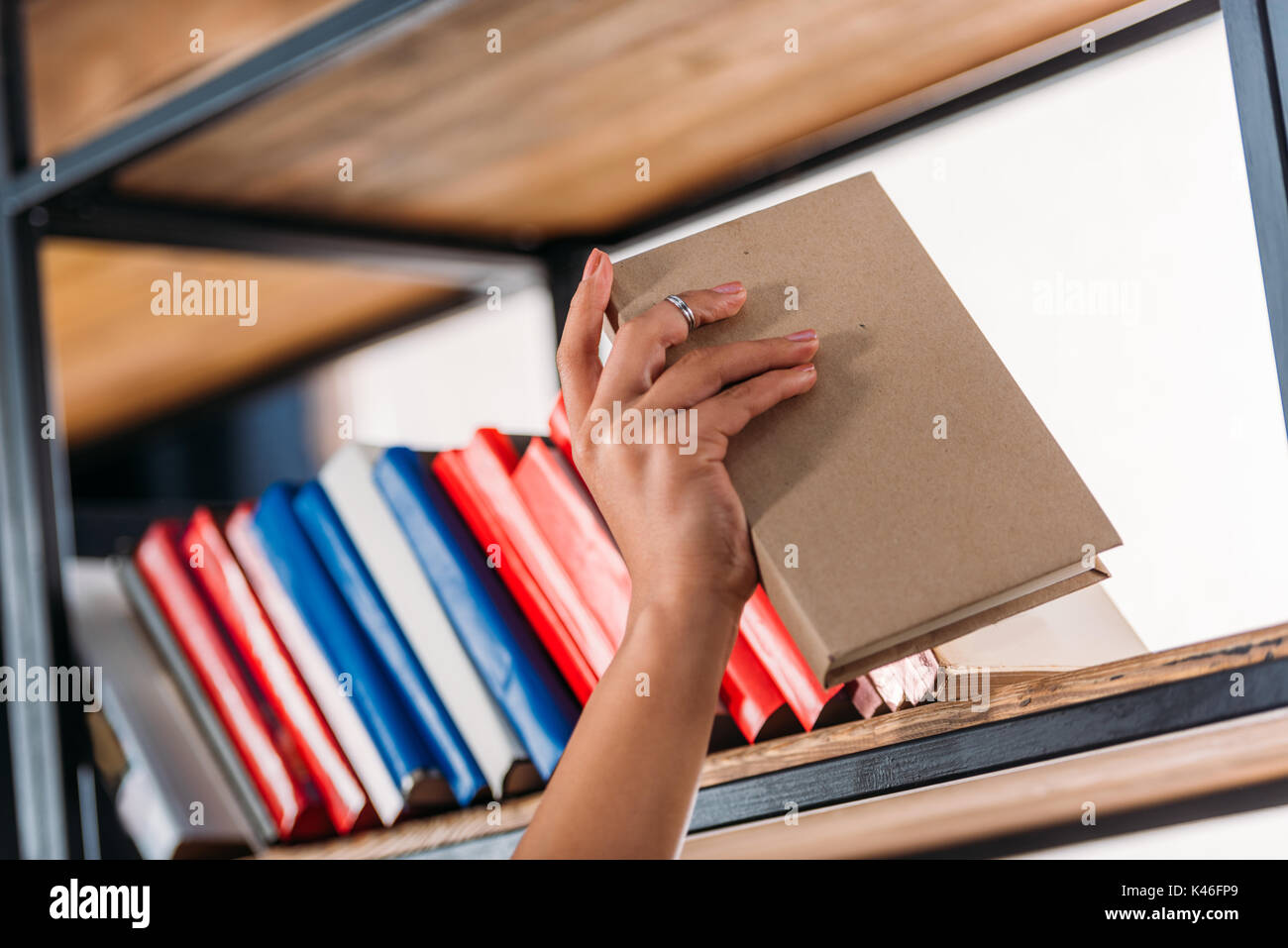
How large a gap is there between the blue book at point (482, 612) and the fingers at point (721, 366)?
320mm

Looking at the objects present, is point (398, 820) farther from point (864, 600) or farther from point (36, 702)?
point (864, 600)

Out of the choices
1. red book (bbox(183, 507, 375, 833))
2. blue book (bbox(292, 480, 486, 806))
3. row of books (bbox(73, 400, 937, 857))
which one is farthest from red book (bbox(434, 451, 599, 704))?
red book (bbox(183, 507, 375, 833))

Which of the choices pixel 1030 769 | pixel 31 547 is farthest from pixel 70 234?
pixel 1030 769

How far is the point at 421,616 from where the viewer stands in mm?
929

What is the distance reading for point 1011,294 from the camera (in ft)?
3.10

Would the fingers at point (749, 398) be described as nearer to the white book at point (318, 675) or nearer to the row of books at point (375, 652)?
the row of books at point (375, 652)

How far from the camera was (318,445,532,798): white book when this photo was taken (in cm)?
89

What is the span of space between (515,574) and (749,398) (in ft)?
1.08

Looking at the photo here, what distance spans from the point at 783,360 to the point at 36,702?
2.67 feet

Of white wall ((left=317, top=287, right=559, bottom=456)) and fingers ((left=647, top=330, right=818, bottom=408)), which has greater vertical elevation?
white wall ((left=317, top=287, right=559, bottom=456))

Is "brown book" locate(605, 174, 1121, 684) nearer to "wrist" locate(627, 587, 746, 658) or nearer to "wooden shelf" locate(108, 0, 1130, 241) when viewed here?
"wrist" locate(627, 587, 746, 658)

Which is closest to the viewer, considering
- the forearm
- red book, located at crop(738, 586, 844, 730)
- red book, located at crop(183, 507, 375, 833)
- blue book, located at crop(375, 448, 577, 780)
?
the forearm
